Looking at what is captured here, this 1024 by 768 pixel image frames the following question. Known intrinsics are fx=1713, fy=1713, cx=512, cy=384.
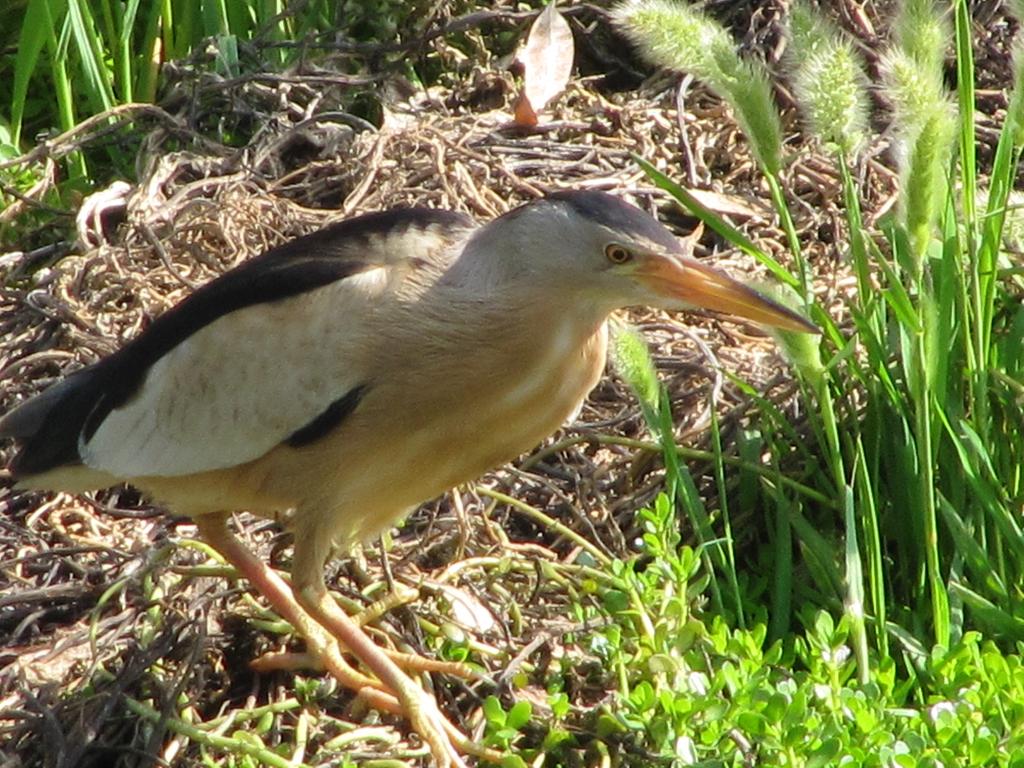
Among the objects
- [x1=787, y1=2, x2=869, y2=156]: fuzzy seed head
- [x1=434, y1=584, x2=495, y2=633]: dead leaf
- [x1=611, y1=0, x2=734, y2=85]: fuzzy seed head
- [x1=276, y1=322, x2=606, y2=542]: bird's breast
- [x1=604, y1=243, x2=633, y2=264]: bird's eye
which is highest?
[x1=611, y1=0, x2=734, y2=85]: fuzzy seed head

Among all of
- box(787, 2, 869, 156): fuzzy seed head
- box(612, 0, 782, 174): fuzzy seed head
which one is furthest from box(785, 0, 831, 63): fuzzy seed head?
box(612, 0, 782, 174): fuzzy seed head

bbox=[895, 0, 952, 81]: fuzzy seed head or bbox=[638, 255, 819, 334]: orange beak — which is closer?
bbox=[895, 0, 952, 81]: fuzzy seed head

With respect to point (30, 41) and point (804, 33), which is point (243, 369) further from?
point (30, 41)

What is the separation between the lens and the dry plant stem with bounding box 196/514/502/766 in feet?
11.7

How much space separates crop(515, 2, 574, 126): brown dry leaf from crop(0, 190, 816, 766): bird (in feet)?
5.06

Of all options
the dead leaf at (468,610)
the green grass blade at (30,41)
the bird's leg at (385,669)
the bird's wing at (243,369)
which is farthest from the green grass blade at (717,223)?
the green grass blade at (30,41)

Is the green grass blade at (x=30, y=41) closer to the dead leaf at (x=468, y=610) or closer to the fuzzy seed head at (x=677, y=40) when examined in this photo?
the dead leaf at (x=468, y=610)

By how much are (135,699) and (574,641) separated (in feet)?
3.15

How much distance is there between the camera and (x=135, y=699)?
371cm

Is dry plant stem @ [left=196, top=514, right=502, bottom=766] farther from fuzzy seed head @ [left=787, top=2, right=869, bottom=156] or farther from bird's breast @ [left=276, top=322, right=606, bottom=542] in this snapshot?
fuzzy seed head @ [left=787, top=2, right=869, bottom=156]

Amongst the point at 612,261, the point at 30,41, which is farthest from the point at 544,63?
the point at 612,261

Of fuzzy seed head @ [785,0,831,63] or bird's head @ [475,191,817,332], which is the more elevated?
fuzzy seed head @ [785,0,831,63]

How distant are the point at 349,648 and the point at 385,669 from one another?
0.54 feet

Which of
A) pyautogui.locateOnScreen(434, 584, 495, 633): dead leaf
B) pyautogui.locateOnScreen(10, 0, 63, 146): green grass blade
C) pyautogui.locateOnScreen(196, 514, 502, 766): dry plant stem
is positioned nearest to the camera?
pyautogui.locateOnScreen(196, 514, 502, 766): dry plant stem
